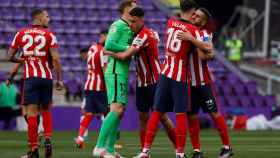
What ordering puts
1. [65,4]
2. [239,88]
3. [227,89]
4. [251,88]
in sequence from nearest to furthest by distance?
1. [227,89]
2. [239,88]
3. [251,88]
4. [65,4]

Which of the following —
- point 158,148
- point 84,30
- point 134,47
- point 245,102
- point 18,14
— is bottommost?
point 158,148

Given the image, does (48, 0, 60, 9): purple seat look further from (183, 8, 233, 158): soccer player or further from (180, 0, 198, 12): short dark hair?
(180, 0, 198, 12): short dark hair

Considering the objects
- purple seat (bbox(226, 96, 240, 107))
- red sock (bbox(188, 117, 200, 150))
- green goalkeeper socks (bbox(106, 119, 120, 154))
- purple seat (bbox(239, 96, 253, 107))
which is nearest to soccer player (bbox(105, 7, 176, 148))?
red sock (bbox(188, 117, 200, 150))

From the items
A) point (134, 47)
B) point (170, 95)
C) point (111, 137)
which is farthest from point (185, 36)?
point (111, 137)

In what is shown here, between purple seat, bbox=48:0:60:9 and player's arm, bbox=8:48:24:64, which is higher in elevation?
purple seat, bbox=48:0:60:9

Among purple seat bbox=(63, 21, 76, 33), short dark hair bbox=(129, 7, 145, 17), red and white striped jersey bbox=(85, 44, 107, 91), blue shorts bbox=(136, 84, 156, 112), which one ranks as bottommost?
blue shorts bbox=(136, 84, 156, 112)

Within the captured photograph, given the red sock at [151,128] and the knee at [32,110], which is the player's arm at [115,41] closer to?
the red sock at [151,128]

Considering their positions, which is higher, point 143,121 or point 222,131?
point 143,121

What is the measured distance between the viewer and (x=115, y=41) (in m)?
13.3

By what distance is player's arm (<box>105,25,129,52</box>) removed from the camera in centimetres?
1327

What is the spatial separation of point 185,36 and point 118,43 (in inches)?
39.4

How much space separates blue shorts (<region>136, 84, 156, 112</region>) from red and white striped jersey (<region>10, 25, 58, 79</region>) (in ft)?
4.85

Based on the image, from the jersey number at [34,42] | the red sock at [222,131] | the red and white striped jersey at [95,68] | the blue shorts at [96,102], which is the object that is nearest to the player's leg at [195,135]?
the red sock at [222,131]

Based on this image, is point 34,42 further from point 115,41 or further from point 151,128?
point 151,128
